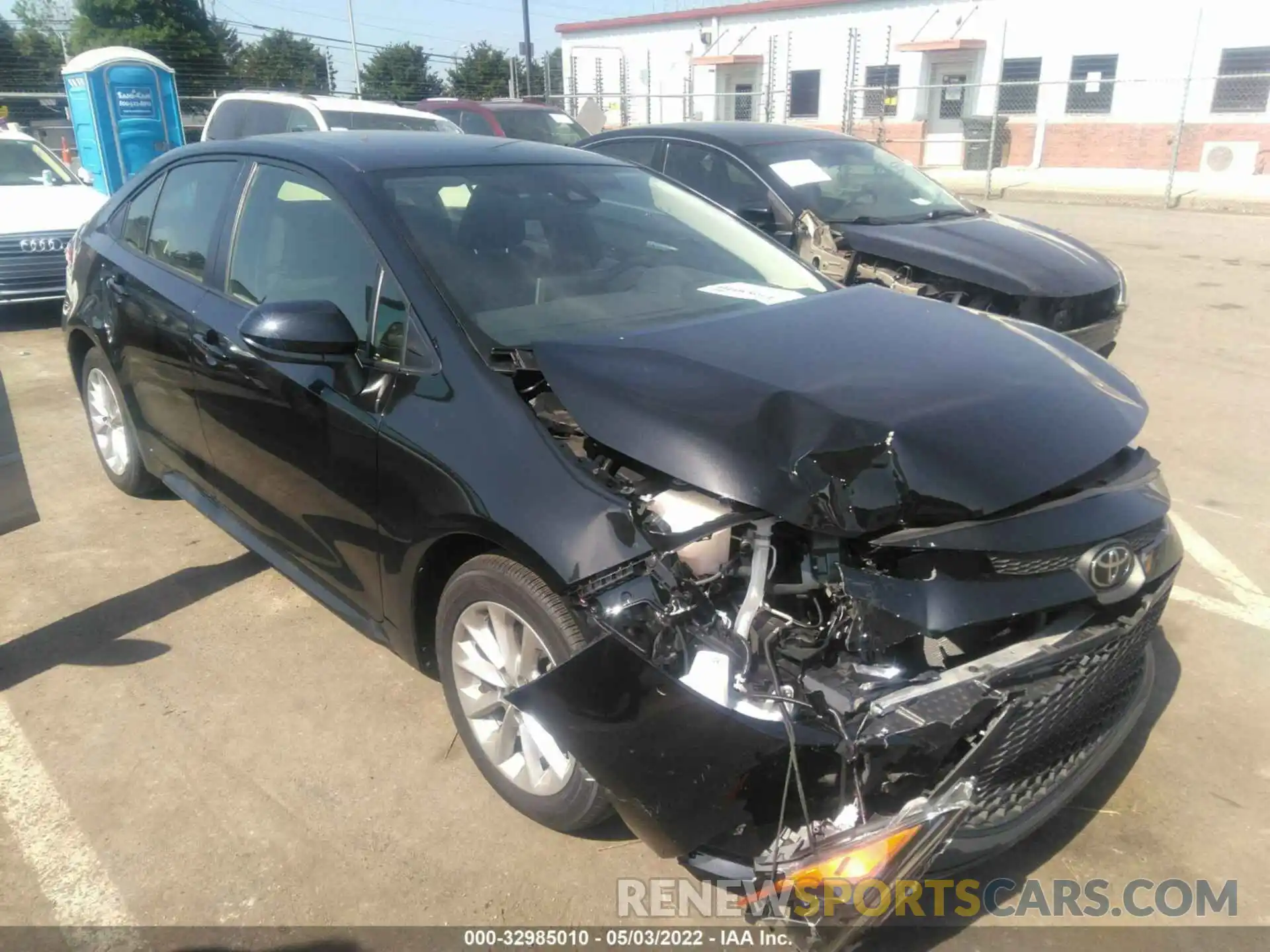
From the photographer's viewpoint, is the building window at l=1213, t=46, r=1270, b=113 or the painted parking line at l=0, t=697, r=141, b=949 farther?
the building window at l=1213, t=46, r=1270, b=113

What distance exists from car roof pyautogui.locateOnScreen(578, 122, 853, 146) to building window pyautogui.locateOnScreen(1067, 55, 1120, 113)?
20569 millimetres

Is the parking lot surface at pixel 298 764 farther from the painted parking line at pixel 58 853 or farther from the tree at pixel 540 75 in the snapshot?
the tree at pixel 540 75

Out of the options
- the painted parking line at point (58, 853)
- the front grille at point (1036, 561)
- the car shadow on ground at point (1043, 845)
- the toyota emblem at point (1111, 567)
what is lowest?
the painted parking line at point (58, 853)

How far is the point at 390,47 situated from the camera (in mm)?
56688

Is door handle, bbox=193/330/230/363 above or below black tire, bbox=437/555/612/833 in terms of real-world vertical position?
→ above

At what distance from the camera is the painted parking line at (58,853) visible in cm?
239

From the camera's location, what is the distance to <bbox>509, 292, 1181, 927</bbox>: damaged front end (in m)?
1.97

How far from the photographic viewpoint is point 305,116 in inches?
407

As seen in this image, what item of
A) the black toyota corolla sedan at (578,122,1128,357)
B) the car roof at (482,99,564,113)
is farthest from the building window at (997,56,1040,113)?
the black toyota corolla sedan at (578,122,1128,357)

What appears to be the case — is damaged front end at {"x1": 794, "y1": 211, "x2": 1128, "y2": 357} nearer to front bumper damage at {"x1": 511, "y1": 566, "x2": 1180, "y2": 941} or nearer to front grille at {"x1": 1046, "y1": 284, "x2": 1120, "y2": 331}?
front grille at {"x1": 1046, "y1": 284, "x2": 1120, "y2": 331}

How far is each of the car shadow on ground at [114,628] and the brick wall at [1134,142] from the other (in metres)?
23.7

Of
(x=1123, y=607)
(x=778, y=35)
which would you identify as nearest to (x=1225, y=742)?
(x=1123, y=607)

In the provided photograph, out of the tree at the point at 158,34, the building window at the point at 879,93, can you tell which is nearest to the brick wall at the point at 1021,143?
the building window at the point at 879,93

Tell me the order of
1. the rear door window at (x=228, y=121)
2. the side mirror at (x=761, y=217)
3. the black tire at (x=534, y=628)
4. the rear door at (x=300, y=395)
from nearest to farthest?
the black tire at (x=534, y=628) → the rear door at (x=300, y=395) → the side mirror at (x=761, y=217) → the rear door window at (x=228, y=121)
